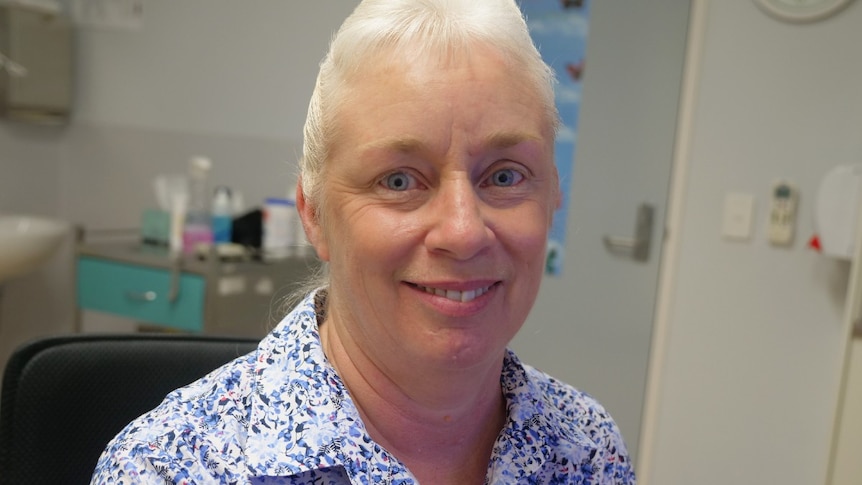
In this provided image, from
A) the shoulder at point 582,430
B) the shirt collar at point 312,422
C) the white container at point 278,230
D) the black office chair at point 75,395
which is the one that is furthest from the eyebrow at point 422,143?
the white container at point 278,230

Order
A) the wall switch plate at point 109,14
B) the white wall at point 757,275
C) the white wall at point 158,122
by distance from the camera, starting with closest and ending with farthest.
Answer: the white wall at point 757,275 < the white wall at point 158,122 < the wall switch plate at point 109,14

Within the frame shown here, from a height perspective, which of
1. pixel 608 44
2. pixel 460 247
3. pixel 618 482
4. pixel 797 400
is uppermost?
pixel 608 44

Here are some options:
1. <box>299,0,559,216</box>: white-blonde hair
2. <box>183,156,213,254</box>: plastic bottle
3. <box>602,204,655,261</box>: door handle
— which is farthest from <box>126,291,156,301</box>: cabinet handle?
<box>299,0,559,216</box>: white-blonde hair

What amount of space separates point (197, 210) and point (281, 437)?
2.16 meters

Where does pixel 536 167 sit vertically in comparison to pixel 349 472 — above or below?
above

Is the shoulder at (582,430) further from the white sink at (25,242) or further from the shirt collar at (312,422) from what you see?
the white sink at (25,242)

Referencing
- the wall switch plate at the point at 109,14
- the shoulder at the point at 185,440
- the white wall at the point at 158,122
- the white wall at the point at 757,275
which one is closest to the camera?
the shoulder at the point at 185,440

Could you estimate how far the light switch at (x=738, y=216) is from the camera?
246 cm

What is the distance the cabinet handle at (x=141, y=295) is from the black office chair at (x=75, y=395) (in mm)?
1645

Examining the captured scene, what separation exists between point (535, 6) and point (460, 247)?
86.5 inches

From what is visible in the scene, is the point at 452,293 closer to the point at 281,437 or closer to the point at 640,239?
the point at 281,437

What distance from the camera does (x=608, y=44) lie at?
8.78 ft

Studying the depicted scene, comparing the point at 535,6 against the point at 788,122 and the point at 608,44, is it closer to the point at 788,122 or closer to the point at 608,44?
the point at 608,44

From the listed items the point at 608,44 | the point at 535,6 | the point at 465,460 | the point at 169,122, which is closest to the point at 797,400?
the point at 608,44
